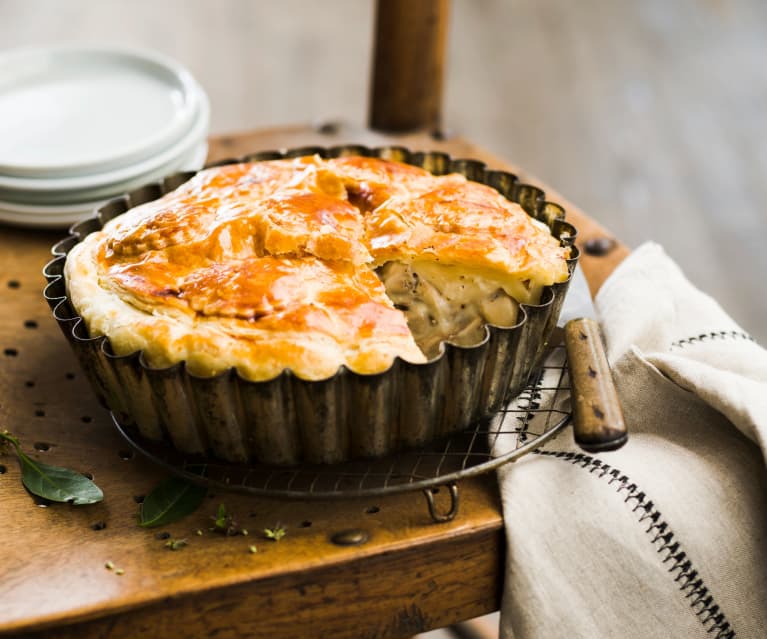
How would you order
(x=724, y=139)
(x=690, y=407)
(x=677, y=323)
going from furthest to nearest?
(x=724, y=139), (x=677, y=323), (x=690, y=407)

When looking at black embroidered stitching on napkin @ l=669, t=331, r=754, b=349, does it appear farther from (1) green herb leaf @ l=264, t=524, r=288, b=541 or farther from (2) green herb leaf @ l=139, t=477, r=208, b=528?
(2) green herb leaf @ l=139, t=477, r=208, b=528

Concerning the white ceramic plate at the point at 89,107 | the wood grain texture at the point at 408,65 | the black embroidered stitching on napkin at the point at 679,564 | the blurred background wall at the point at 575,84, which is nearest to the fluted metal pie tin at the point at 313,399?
the black embroidered stitching on napkin at the point at 679,564

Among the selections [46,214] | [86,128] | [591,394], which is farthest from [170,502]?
[86,128]

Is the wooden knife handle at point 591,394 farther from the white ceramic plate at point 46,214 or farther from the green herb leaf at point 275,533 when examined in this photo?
the white ceramic plate at point 46,214

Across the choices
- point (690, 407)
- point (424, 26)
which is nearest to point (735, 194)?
→ point (424, 26)

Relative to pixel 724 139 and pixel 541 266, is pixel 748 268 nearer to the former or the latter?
pixel 724 139

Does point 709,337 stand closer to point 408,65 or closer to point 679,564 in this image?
point 679,564
